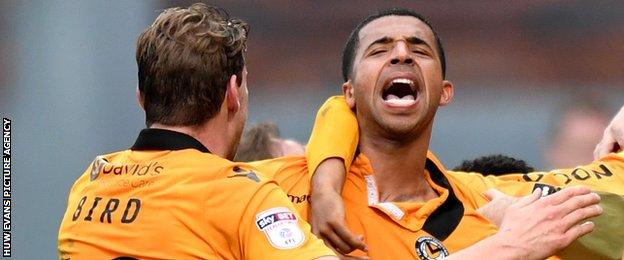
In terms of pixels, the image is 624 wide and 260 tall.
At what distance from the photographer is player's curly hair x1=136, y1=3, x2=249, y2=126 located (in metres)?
2.99

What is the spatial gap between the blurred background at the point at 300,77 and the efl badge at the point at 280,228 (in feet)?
11.1

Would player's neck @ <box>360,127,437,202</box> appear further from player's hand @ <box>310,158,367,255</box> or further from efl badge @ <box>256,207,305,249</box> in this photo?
efl badge @ <box>256,207,305,249</box>

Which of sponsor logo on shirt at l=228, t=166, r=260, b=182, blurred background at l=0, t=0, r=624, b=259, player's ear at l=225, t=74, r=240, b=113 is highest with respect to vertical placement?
player's ear at l=225, t=74, r=240, b=113

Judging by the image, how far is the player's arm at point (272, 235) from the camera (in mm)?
2791

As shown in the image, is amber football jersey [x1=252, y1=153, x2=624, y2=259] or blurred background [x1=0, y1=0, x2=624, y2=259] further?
blurred background [x1=0, y1=0, x2=624, y2=259]

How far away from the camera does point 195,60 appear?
3.00m

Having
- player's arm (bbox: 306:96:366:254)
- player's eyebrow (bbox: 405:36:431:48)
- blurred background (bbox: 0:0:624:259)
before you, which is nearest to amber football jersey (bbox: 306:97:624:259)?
player's arm (bbox: 306:96:366:254)

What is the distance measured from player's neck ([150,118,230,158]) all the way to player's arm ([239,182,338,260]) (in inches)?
9.3

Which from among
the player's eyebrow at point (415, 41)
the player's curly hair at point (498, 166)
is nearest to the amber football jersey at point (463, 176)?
the player's eyebrow at point (415, 41)

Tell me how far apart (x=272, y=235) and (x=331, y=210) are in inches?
25.0

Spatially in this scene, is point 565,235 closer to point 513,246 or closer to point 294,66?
point 513,246

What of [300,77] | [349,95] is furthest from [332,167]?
[300,77]

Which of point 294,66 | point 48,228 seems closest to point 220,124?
point 48,228

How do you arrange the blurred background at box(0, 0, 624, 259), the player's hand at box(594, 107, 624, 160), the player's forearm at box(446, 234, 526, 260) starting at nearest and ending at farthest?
the player's forearm at box(446, 234, 526, 260) → the player's hand at box(594, 107, 624, 160) → the blurred background at box(0, 0, 624, 259)
